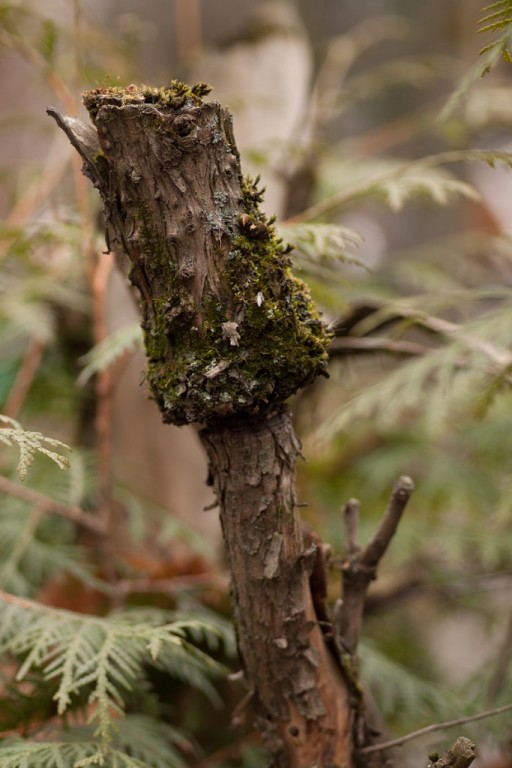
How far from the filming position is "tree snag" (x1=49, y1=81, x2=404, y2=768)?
24.5 inches

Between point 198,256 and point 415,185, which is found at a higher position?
point 415,185

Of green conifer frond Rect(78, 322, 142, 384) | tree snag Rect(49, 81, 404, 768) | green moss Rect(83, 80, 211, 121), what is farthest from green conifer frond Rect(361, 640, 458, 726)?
green moss Rect(83, 80, 211, 121)

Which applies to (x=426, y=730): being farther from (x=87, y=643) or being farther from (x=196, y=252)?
(x=196, y=252)

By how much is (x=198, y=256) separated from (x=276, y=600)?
1.13 feet

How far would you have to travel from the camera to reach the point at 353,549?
2.71 feet

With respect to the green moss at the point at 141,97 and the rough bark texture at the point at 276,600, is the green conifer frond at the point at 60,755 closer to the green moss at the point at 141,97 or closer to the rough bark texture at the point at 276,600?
the rough bark texture at the point at 276,600

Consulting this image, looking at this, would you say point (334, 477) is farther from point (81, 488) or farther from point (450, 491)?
point (81, 488)

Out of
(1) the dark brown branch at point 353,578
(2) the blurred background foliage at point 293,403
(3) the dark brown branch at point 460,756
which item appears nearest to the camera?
(3) the dark brown branch at point 460,756

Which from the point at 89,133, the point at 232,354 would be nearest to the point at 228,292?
the point at 232,354

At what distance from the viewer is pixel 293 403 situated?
1349 mm

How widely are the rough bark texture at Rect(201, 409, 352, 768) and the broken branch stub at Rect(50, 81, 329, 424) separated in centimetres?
5

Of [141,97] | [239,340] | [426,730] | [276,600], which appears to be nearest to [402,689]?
[426,730]

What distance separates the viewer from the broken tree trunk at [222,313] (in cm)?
62

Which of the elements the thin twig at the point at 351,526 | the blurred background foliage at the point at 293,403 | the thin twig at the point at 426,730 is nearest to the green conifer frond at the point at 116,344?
the blurred background foliage at the point at 293,403
